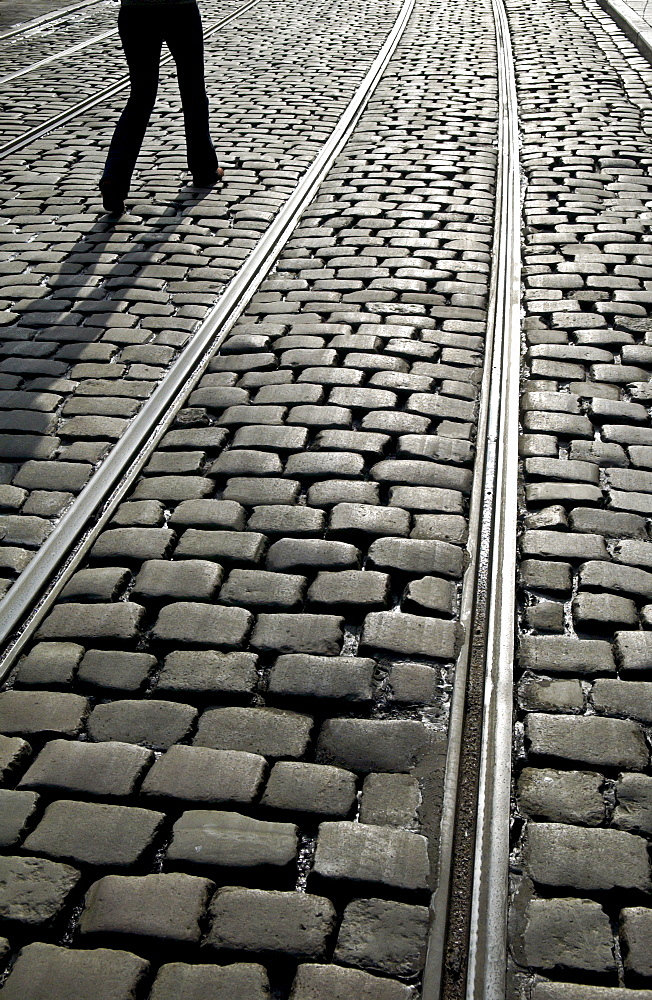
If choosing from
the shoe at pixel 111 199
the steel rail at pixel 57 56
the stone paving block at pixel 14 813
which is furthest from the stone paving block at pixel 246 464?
the steel rail at pixel 57 56

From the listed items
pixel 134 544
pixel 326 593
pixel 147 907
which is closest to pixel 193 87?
pixel 134 544

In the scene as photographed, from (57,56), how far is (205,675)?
11041mm

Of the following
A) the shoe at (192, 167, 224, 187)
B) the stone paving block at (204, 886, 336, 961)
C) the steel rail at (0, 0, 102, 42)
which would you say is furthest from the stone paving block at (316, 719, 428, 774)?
the steel rail at (0, 0, 102, 42)

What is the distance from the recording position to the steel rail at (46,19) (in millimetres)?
12953

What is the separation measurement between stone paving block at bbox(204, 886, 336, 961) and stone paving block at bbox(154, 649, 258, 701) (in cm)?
63

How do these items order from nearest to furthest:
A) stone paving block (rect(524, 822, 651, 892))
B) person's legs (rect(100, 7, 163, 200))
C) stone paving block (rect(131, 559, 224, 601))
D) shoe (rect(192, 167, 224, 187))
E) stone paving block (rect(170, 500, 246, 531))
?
stone paving block (rect(524, 822, 651, 892)), stone paving block (rect(131, 559, 224, 601)), stone paving block (rect(170, 500, 246, 531)), person's legs (rect(100, 7, 163, 200)), shoe (rect(192, 167, 224, 187))

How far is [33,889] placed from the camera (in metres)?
2.04

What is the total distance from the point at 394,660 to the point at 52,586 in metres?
1.11

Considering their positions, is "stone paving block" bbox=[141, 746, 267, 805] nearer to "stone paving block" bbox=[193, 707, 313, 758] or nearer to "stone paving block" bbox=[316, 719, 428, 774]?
"stone paving block" bbox=[193, 707, 313, 758]

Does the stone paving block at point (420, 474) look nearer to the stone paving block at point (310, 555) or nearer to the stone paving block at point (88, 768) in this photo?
the stone paving block at point (310, 555)

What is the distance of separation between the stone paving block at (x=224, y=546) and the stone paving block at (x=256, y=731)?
26.7 inches

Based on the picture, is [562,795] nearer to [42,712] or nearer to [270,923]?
[270,923]

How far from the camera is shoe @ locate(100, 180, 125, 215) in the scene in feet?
20.4

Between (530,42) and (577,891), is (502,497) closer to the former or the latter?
(577,891)
